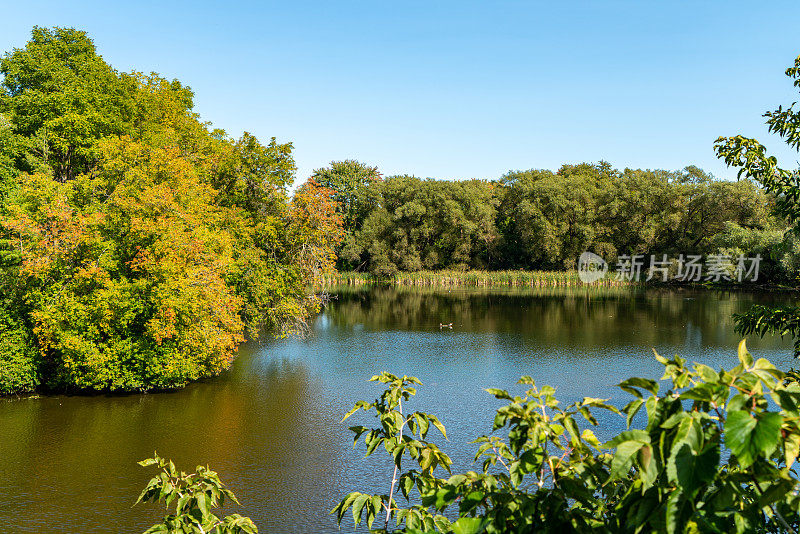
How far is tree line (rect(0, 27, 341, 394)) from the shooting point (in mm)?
16781

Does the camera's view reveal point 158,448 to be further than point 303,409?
No

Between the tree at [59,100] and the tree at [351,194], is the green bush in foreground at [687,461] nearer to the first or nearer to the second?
the tree at [59,100]

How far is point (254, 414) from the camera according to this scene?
16.3m

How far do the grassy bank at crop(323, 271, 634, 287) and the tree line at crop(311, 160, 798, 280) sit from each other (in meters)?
1.78

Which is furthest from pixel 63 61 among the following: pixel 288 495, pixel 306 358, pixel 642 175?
pixel 642 175

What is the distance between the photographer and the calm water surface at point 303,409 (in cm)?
1099

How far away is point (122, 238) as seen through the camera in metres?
18.3

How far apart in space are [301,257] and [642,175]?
43.4 meters

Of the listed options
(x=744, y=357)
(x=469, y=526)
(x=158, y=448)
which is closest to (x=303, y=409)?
(x=158, y=448)

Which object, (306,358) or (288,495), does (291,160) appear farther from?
(288,495)

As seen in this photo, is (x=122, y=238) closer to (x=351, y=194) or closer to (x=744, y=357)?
(x=744, y=357)

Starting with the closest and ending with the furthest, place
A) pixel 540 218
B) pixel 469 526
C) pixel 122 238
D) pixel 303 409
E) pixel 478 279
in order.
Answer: pixel 469 526, pixel 303 409, pixel 122 238, pixel 478 279, pixel 540 218

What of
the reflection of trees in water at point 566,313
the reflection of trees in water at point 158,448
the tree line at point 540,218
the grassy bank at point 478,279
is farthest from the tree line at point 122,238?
the grassy bank at point 478,279

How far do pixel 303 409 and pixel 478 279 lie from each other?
1585 inches
